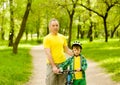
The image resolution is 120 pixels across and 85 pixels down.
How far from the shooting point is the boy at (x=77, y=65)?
7.25 m

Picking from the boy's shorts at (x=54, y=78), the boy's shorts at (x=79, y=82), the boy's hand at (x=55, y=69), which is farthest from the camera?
the boy's shorts at (x=54, y=78)

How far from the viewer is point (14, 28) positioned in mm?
37812

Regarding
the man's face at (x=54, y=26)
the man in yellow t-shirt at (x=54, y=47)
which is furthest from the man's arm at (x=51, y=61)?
the man's face at (x=54, y=26)

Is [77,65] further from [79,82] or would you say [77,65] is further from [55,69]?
[55,69]

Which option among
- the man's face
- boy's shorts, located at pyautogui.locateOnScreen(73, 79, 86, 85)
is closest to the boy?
boy's shorts, located at pyautogui.locateOnScreen(73, 79, 86, 85)

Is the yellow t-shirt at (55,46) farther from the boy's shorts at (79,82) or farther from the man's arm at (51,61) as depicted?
the boy's shorts at (79,82)

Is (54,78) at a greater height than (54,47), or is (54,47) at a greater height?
(54,47)

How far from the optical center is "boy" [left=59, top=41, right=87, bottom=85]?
7246mm

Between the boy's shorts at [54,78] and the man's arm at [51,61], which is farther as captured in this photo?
the boy's shorts at [54,78]

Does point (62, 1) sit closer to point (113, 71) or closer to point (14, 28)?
point (14, 28)

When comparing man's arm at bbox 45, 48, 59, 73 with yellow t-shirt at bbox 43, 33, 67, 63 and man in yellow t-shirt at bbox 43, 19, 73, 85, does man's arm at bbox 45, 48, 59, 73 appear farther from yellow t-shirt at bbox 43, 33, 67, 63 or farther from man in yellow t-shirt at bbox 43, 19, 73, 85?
yellow t-shirt at bbox 43, 33, 67, 63

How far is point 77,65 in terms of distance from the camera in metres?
7.30

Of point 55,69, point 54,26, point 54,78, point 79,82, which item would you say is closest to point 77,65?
point 79,82

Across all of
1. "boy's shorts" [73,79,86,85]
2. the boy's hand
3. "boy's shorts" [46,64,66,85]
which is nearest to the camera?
the boy's hand
